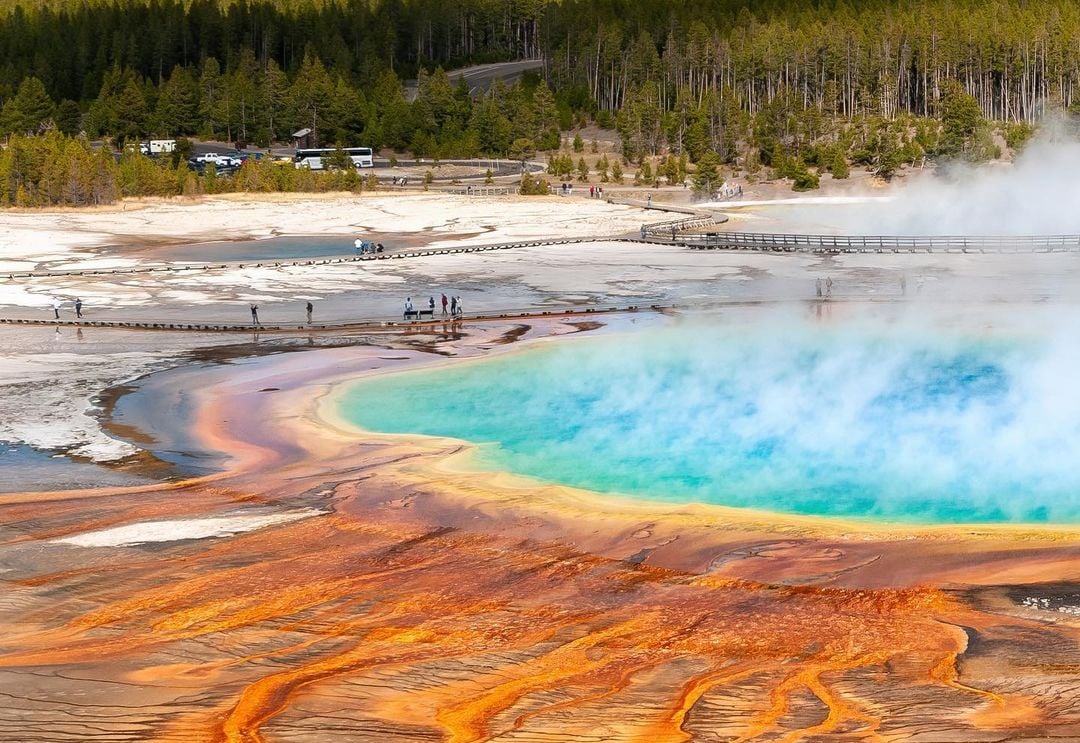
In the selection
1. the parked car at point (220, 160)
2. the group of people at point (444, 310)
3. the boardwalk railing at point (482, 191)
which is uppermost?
the parked car at point (220, 160)

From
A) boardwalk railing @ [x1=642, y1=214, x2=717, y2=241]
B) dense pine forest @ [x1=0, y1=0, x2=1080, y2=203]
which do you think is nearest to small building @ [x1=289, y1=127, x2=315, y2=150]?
dense pine forest @ [x1=0, y1=0, x2=1080, y2=203]

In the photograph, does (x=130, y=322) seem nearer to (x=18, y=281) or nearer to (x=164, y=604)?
(x=18, y=281)

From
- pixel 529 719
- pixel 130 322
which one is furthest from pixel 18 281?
pixel 529 719

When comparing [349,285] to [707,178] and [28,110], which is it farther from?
[28,110]

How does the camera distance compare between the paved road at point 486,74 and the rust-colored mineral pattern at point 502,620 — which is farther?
the paved road at point 486,74

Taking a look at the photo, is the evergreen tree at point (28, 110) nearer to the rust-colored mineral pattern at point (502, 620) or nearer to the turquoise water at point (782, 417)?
the turquoise water at point (782, 417)

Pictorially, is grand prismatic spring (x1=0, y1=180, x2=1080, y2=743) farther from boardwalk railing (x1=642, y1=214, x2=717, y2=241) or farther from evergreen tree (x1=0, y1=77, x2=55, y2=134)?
evergreen tree (x1=0, y1=77, x2=55, y2=134)

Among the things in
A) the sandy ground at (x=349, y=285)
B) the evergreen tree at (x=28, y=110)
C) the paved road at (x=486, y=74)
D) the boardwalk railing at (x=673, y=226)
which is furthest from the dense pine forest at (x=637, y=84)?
the sandy ground at (x=349, y=285)
